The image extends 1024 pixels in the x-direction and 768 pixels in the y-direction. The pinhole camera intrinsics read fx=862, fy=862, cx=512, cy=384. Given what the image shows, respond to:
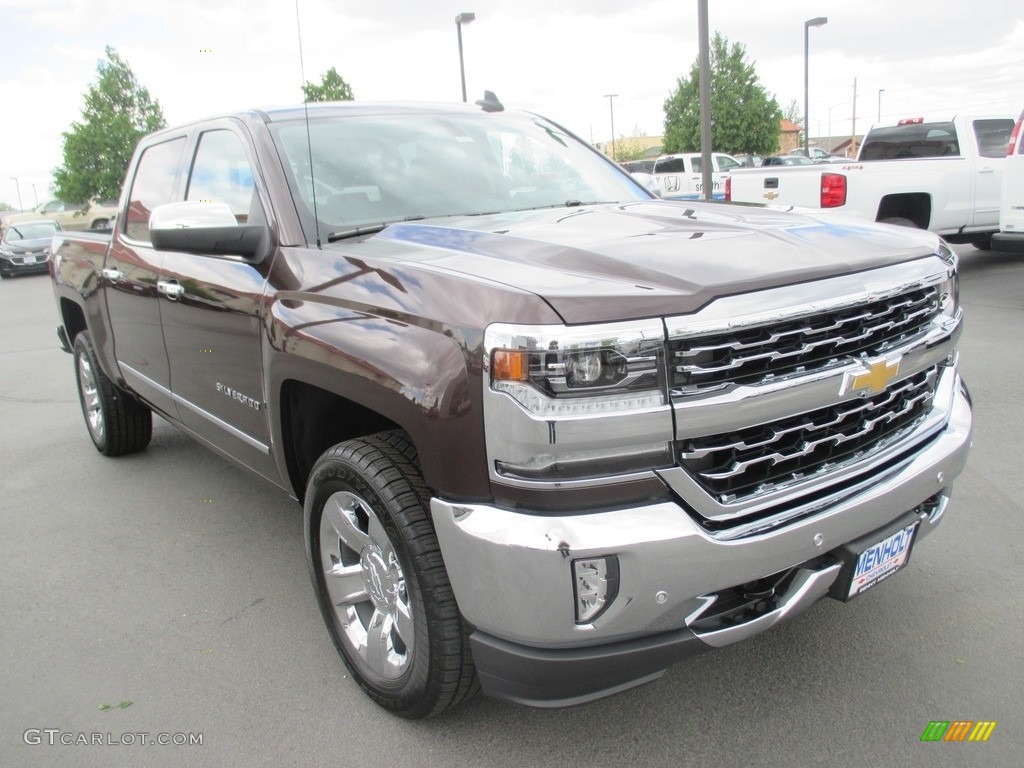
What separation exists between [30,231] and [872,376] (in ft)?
88.7

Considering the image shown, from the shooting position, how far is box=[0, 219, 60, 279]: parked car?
23391mm

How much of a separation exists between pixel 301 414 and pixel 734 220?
5.19 feet

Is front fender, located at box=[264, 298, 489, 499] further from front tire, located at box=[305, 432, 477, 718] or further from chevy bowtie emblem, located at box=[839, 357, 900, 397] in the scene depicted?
chevy bowtie emblem, located at box=[839, 357, 900, 397]

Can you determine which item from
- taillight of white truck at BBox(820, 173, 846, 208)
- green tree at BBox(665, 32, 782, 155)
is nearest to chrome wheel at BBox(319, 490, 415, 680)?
taillight of white truck at BBox(820, 173, 846, 208)

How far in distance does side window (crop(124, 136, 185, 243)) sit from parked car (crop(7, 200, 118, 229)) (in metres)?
32.0

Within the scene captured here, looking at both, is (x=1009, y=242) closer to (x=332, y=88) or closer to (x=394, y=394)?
(x=394, y=394)

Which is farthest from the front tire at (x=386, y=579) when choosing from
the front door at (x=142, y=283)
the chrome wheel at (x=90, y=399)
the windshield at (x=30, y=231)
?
the windshield at (x=30, y=231)

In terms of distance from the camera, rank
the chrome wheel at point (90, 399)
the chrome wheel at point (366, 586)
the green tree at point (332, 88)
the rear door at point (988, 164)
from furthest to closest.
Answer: the green tree at point (332, 88)
the rear door at point (988, 164)
the chrome wheel at point (90, 399)
the chrome wheel at point (366, 586)

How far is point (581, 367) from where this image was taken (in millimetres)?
1990

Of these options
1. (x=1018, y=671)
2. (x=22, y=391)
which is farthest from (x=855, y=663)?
(x=22, y=391)

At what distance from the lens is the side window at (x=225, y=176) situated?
3.29 metres

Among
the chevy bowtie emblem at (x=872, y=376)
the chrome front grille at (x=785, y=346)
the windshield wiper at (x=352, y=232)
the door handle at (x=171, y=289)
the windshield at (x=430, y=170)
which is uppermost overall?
the windshield at (x=430, y=170)

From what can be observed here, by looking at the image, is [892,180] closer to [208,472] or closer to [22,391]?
[208,472]

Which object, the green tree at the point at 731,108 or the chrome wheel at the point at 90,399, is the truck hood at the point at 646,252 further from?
the green tree at the point at 731,108
